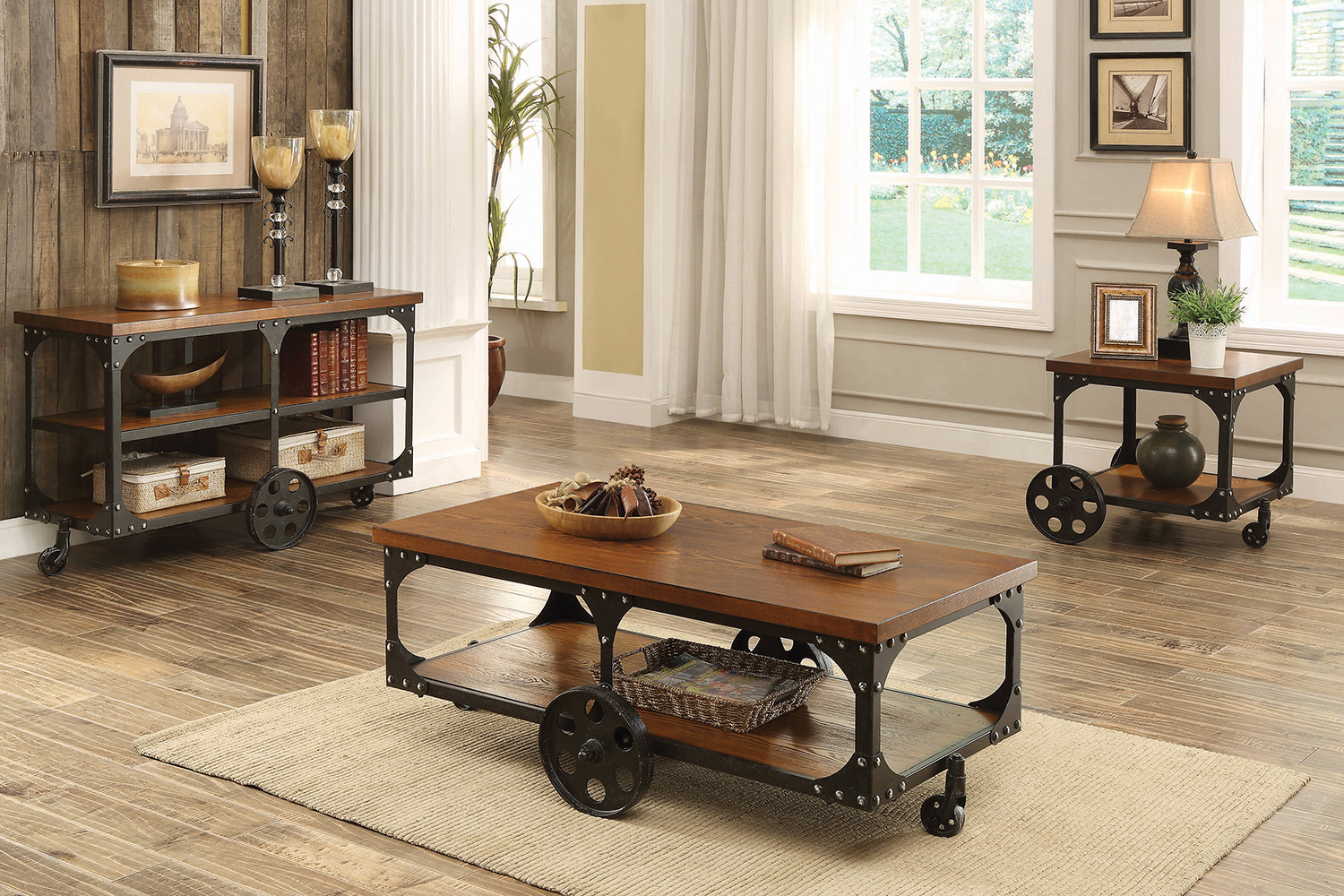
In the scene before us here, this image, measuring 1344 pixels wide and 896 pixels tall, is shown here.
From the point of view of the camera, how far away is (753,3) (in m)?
6.95

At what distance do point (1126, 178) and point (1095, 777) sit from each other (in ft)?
11.9

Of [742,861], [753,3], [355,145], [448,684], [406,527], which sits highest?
[753,3]

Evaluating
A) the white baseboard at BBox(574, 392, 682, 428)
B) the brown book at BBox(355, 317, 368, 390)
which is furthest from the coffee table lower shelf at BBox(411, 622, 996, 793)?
the white baseboard at BBox(574, 392, 682, 428)

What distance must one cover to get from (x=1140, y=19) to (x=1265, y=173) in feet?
2.58

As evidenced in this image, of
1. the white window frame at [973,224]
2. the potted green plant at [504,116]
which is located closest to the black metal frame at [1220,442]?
the white window frame at [973,224]

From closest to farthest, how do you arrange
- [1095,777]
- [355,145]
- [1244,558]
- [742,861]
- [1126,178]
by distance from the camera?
[742,861] < [1095,777] < [1244,558] < [355,145] < [1126,178]

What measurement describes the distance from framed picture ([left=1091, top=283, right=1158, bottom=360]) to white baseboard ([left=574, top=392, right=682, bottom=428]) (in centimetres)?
261

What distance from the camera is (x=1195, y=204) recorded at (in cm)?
511

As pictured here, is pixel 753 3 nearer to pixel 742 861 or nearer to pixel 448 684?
pixel 448 684

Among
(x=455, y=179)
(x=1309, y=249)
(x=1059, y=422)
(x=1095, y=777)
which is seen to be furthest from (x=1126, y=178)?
(x=1095, y=777)

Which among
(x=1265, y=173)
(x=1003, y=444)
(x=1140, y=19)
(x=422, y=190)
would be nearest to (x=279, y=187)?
(x=422, y=190)

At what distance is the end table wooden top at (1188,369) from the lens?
16.3 ft

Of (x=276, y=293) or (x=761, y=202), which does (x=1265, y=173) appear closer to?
(x=761, y=202)

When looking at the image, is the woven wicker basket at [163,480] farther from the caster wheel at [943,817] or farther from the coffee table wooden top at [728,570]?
the caster wheel at [943,817]
